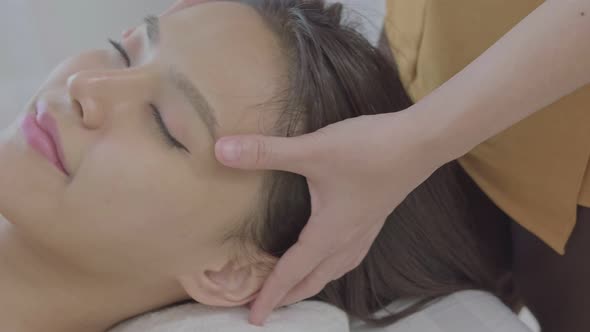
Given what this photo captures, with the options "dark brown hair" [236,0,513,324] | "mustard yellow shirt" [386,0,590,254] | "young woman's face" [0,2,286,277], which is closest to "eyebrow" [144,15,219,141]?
"young woman's face" [0,2,286,277]

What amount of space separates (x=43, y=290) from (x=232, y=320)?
291mm

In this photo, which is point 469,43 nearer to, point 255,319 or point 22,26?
point 255,319

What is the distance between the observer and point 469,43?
1113mm

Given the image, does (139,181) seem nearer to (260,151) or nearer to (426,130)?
(260,151)

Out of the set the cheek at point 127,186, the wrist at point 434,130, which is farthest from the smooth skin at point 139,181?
the wrist at point 434,130

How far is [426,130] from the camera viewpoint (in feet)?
2.83

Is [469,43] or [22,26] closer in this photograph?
[469,43]

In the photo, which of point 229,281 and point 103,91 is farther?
point 229,281

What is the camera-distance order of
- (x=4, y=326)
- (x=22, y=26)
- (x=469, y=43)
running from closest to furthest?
(x=4, y=326)
(x=469, y=43)
(x=22, y=26)

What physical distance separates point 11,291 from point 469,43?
0.83 metres

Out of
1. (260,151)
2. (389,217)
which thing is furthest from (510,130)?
(260,151)

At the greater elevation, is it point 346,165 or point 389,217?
point 346,165

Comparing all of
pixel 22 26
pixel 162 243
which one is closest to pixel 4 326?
pixel 162 243

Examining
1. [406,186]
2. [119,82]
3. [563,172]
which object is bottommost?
[563,172]
